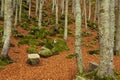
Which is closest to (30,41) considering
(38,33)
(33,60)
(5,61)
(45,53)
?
(38,33)

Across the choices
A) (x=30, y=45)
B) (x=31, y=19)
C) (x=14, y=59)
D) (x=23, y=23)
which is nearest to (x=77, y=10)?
(x=14, y=59)

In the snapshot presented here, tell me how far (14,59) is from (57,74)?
13.1ft

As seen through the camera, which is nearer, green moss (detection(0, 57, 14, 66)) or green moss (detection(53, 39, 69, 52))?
green moss (detection(0, 57, 14, 66))

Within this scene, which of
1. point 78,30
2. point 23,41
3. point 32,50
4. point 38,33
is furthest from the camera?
point 38,33

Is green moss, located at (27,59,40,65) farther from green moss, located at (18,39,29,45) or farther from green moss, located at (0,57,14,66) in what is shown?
green moss, located at (18,39,29,45)

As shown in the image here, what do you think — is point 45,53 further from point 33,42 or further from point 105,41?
point 105,41

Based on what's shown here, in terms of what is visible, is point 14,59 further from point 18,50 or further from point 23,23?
point 23,23

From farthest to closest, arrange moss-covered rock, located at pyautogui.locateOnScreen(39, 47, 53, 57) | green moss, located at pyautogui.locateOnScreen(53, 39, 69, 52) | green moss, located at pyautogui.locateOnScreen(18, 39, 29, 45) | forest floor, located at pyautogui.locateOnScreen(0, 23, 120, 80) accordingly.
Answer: green moss, located at pyautogui.locateOnScreen(18, 39, 29, 45) < green moss, located at pyautogui.locateOnScreen(53, 39, 69, 52) < moss-covered rock, located at pyautogui.locateOnScreen(39, 47, 53, 57) < forest floor, located at pyautogui.locateOnScreen(0, 23, 120, 80)

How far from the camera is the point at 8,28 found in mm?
13070

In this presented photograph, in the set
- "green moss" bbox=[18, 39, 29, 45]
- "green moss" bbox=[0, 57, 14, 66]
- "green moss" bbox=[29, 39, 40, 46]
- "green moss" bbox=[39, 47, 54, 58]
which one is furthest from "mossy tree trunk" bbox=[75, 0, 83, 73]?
"green moss" bbox=[18, 39, 29, 45]

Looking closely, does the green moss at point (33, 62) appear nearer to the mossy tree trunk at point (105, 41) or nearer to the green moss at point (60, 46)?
the green moss at point (60, 46)

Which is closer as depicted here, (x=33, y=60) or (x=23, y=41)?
Answer: (x=33, y=60)

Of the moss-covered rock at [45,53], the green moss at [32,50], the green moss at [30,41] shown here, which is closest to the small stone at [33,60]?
the moss-covered rock at [45,53]

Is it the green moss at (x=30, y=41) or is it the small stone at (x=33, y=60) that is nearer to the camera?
the small stone at (x=33, y=60)
